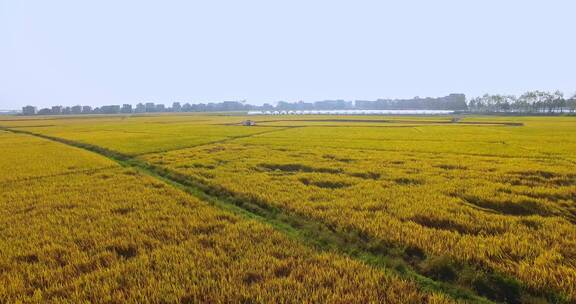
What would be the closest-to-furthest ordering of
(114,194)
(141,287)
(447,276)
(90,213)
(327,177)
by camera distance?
(141,287) → (447,276) → (90,213) → (114,194) → (327,177)

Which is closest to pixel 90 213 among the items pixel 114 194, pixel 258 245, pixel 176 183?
pixel 114 194

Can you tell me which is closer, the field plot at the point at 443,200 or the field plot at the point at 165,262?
the field plot at the point at 165,262

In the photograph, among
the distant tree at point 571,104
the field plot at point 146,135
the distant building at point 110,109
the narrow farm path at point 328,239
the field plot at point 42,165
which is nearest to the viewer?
the narrow farm path at point 328,239

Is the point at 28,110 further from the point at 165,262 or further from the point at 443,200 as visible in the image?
the point at 443,200

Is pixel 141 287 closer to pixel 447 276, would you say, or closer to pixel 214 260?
pixel 214 260

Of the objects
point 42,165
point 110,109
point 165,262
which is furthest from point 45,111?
point 165,262

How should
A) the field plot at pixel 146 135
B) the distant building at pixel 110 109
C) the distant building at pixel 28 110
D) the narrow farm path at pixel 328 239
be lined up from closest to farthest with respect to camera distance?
the narrow farm path at pixel 328 239
the field plot at pixel 146 135
the distant building at pixel 28 110
the distant building at pixel 110 109

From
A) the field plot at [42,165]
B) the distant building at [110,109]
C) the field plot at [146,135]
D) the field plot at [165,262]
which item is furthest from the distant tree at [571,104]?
the distant building at [110,109]

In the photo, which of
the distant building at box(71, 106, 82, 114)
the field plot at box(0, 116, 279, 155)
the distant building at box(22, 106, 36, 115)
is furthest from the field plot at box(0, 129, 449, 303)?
the distant building at box(22, 106, 36, 115)

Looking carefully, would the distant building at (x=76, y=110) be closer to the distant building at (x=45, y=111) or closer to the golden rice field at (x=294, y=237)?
the distant building at (x=45, y=111)
